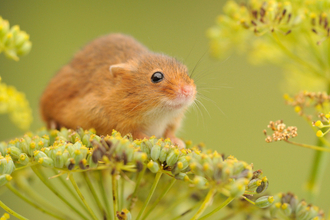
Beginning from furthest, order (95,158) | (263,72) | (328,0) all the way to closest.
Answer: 1. (263,72)
2. (328,0)
3. (95,158)

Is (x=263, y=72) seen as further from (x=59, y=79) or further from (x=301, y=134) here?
(x=59, y=79)

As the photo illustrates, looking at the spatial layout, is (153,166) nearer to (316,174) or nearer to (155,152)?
(155,152)

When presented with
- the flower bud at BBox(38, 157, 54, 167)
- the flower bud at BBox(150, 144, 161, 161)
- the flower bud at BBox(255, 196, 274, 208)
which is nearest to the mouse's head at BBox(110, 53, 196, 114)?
the flower bud at BBox(150, 144, 161, 161)

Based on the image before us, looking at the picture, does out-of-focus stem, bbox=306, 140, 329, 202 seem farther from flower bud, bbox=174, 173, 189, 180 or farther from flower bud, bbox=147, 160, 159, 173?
A: flower bud, bbox=147, 160, 159, 173

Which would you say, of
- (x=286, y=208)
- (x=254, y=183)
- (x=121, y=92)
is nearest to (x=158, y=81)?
(x=121, y=92)

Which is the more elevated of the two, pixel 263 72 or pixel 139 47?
pixel 263 72

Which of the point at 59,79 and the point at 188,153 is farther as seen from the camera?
the point at 59,79

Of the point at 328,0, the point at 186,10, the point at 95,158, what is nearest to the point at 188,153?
the point at 95,158
